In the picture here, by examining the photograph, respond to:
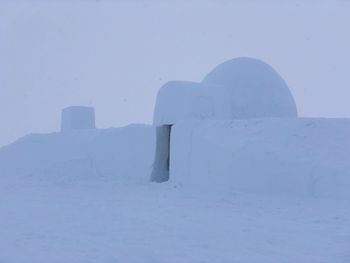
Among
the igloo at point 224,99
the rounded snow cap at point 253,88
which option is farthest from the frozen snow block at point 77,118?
the rounded snow cap at point 253,88

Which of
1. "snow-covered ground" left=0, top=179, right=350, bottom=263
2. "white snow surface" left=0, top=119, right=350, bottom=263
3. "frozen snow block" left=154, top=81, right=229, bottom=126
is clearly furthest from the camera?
"frozen snow block" left=154, top=81, right=229, bottom=126

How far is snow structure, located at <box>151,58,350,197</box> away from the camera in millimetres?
8734

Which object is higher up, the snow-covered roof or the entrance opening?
the snow-covered roof

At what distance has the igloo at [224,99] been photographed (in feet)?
41.0

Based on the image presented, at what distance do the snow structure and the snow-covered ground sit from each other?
484mm

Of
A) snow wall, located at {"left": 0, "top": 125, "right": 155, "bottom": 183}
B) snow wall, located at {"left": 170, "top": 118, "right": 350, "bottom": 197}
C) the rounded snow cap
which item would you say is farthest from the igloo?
snow wall, located at {"left": 170, "top": 118, "right": 350, "bottom": 197}

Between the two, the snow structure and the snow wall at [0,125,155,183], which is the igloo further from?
the snow wall at [0,125,155,183]

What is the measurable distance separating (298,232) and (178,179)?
20.2ft

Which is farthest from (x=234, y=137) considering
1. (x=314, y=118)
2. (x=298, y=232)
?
(x=298, y=232)

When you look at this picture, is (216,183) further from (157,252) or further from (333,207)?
(157,252)

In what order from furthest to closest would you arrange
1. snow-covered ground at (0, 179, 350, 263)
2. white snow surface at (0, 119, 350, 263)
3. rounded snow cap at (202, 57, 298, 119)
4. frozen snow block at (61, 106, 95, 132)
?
frozen snow block at (61, 106, 95, 132) → rounded snow cap at (202, 57, 298, 119) → white snow surface at (0, 119, 350, 263) → snow-covered ground at (0, 179, 350, 263)

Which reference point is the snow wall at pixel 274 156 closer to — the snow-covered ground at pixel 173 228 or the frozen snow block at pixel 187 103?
the snow-covered ground at pixel 173 228

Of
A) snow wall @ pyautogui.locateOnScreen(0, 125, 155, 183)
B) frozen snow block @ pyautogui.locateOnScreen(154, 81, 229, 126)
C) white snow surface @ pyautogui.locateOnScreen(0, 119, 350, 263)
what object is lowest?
snow wall @ pyautogui.locateOnScreen(0, 125, 155, 183)

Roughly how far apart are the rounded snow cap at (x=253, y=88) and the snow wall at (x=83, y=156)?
2783 mm
